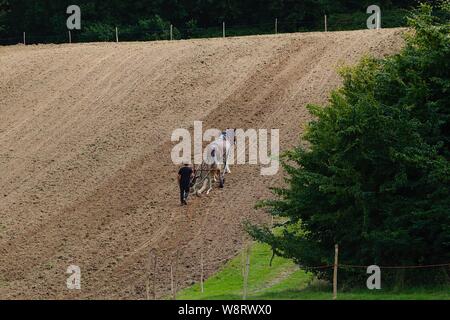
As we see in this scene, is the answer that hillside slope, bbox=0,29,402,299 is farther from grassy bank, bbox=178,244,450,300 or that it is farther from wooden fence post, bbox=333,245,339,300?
wooden fence post, bbox=333,245,339,300

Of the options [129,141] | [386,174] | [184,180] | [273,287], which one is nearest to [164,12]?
[129,141]

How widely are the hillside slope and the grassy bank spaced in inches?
33.6

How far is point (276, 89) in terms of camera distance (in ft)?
154

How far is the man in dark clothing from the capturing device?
35531 millimetres

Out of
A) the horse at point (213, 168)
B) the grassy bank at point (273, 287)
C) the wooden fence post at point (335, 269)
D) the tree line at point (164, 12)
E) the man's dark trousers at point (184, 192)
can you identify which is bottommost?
the grassy bank at point (273, 287)

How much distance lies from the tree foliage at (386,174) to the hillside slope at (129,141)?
4.57 m

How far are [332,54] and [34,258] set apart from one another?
20872 millimetres

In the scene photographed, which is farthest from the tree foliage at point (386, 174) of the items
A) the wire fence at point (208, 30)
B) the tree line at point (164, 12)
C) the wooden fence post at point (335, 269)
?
the tree line at point (164, 12)

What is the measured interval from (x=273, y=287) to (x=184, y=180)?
8.44m

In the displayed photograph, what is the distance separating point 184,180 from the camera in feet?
117

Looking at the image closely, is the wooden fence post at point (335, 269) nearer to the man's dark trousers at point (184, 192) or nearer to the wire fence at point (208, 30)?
the man's dark trousers at point (184, 192)

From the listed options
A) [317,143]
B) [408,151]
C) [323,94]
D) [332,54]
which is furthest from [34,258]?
[332,54]

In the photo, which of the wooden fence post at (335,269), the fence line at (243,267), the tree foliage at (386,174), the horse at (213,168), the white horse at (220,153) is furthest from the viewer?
the horse at (213,168)

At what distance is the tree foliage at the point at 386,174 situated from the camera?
25891 mm
